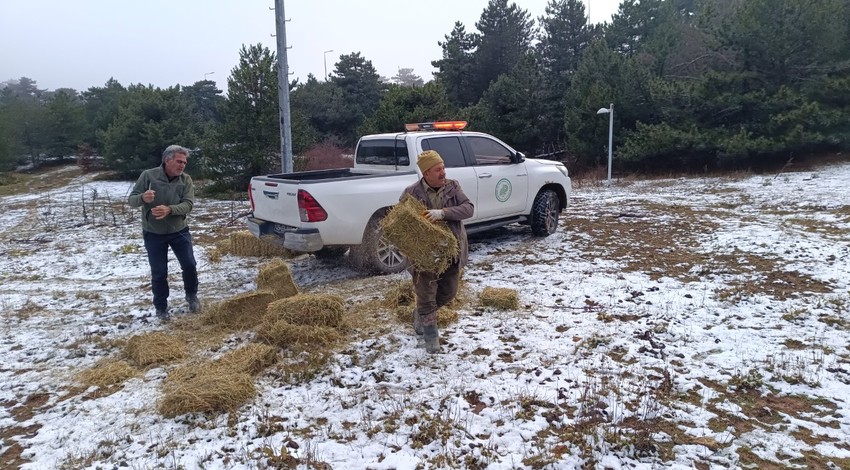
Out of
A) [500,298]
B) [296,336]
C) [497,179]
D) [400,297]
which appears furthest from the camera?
[497,179]

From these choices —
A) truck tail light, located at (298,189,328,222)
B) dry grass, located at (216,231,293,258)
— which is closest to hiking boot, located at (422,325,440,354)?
truck tail light, located at (298,189,328,222)

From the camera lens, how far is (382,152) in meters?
7.77

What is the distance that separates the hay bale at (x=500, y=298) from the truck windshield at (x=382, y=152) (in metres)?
2.48

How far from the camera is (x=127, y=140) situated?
2592cm

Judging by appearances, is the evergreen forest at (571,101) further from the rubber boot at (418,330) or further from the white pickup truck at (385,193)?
the rubber boot at (418,330)

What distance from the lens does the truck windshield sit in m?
7.45

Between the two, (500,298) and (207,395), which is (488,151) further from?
(207,395)

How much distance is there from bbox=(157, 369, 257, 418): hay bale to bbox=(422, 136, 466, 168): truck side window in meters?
4.46

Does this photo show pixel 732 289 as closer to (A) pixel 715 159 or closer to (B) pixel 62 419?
(B) pixel 62 419

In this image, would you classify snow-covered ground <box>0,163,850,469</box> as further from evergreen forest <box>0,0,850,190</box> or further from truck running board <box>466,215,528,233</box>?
evergreen forest <box>0,0,850,190</box>

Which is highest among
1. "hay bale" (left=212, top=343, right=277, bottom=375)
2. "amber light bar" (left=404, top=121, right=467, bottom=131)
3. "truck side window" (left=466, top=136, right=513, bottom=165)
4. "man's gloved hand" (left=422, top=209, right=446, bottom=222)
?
"amber light bar" (left=404, top=121, right=467, bottom=131)

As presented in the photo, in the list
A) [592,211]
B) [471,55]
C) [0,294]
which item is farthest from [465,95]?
[0,294]

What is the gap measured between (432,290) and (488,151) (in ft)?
14.1

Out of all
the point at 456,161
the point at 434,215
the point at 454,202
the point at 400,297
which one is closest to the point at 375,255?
the point at 400,297
